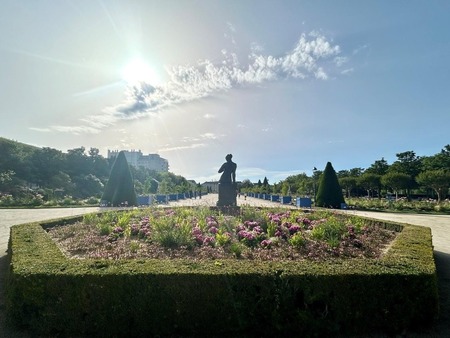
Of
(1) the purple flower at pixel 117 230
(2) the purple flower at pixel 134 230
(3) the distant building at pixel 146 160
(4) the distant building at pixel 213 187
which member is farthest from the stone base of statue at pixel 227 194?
(3) the distant building at pixel 146 160

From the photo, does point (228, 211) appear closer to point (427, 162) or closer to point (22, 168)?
point (22, 168)

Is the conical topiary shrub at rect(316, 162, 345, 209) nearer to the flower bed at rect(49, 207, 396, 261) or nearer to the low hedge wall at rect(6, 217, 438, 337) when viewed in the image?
the flower bed at rect(49, 207, 396, 261)

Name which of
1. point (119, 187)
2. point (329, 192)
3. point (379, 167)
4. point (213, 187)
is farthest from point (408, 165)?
point (213, 187)

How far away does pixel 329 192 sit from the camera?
74.5ft

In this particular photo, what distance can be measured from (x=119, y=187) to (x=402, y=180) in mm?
34373

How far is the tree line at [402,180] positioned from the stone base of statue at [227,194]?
2243 centimetres

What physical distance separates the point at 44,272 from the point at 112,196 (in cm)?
1862

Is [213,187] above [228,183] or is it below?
above

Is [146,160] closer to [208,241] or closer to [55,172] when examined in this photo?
[55,172]

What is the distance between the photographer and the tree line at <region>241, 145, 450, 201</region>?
31.0m

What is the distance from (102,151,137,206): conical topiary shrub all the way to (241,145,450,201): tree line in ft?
68.8

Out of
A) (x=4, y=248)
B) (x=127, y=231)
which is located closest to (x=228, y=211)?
(x=127, y=231)

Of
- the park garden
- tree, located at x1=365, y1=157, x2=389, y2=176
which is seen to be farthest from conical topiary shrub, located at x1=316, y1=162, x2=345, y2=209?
tree, located at x1=365, y1=157, x2=389, y2=176

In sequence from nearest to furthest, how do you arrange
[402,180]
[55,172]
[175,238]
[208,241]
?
[175,238] → [208,241] → [402,180] → [55,172]
